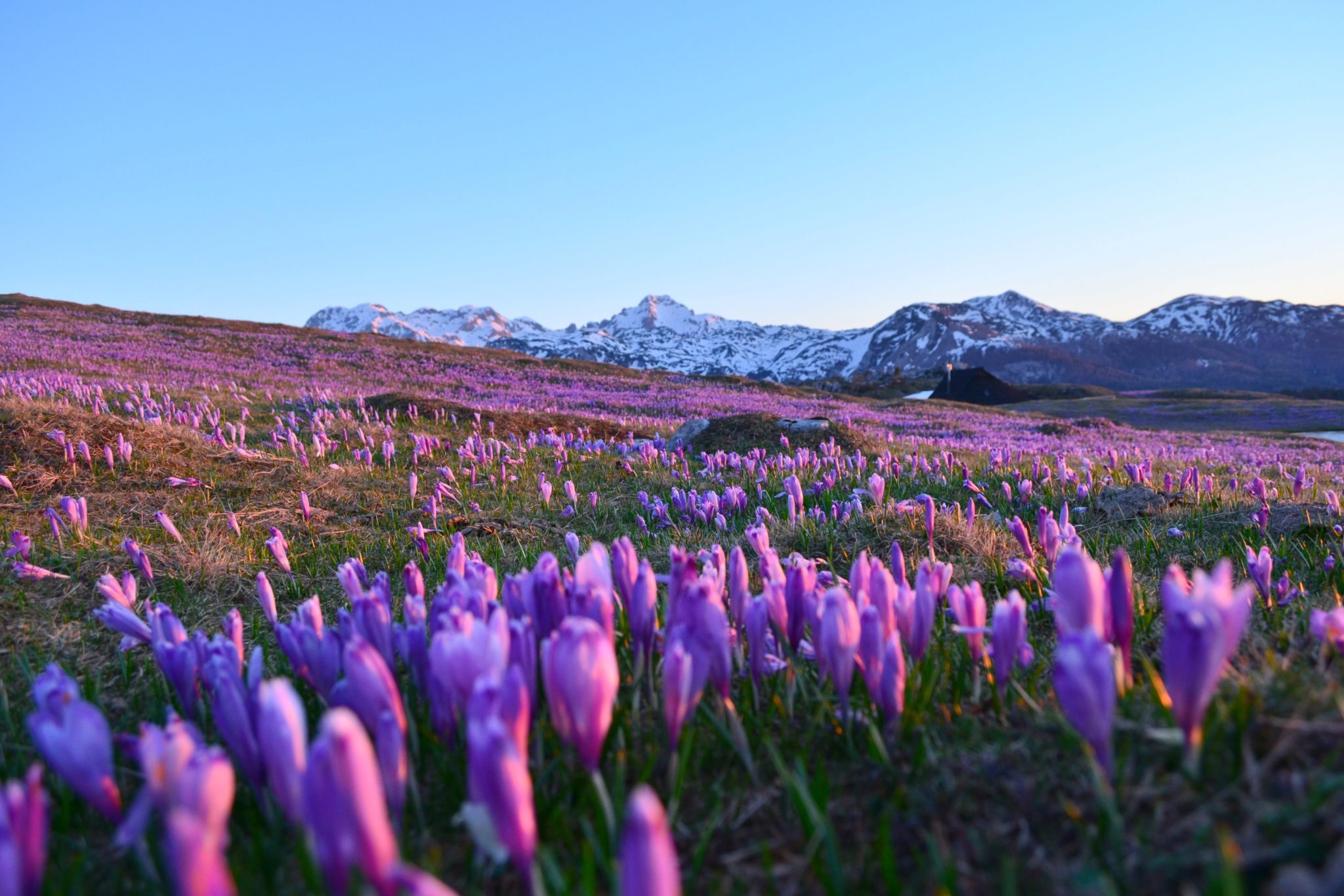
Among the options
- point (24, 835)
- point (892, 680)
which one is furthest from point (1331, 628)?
point (24, 835)

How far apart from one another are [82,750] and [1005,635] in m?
2.10

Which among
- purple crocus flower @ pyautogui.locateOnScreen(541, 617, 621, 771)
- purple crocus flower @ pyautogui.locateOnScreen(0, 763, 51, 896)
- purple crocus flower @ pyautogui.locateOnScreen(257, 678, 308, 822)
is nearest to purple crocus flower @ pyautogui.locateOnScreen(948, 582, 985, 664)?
purple crocus flower @ pyautogui.locateOnScreen(541, 617, 621, 771)

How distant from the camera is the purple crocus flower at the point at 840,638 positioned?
177 cm

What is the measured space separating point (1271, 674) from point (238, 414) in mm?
13641

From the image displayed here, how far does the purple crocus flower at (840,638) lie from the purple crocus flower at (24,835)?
1.55m

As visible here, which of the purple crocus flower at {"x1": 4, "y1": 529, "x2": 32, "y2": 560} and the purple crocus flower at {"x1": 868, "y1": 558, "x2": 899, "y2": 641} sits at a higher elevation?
the purple crocus flower at {"x1": 868, "y1": 558, "x2": 899, "y2": 641}

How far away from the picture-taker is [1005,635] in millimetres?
1850

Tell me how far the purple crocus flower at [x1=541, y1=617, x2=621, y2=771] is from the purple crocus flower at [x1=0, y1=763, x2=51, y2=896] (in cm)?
80

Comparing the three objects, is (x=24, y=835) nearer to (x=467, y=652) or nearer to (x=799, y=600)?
(x=467, y=652)

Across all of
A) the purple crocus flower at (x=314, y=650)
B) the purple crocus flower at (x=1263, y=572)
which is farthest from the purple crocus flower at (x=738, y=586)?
the purple crocus flower at (x=1263, y=572)

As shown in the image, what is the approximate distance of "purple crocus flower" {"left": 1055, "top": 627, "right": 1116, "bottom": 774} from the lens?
1.30 metres

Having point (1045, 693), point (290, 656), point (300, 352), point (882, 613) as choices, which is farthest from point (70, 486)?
point (300, 352)

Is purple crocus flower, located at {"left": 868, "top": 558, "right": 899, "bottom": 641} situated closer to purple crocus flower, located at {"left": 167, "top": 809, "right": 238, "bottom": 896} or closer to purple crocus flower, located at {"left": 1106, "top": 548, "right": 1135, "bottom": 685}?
purple crocus flower, located at {"left": 1106, "top": 548, "right": 1135, "bottom": 685}

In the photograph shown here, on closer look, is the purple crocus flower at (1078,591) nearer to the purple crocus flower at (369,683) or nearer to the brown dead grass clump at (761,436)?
the purple crocus flower at (369,683)
